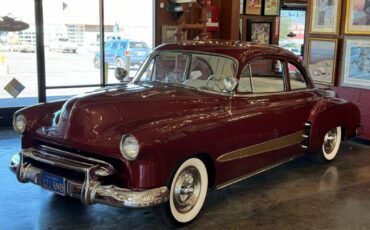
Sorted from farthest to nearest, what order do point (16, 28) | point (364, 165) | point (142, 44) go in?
point (142, 44), point (16, 28), point (364, 165)

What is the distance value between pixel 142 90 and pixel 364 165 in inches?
119

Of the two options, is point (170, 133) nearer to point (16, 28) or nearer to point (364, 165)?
point (364, 165)

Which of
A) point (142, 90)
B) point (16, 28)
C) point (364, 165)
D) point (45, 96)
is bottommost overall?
point (364, 165)

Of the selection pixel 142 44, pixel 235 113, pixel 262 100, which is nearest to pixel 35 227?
pixel 235 113

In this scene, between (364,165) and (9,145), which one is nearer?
(364,165)

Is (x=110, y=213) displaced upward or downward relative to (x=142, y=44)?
downward

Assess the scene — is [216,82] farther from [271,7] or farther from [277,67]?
[271,7]

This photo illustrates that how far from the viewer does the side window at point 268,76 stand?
4.39 meters

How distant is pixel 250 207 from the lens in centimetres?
391

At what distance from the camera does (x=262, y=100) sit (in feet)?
13.7

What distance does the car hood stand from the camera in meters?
3.23

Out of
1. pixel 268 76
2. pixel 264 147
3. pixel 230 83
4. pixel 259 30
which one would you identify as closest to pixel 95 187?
pixel 230 83

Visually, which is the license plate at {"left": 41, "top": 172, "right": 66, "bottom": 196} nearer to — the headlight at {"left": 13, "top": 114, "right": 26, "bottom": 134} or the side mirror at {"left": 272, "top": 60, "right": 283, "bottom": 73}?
the headlight at {"left": 13, "top": 114, "right": 26, "bottom": 134}

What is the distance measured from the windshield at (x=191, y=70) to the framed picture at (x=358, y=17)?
294cm
